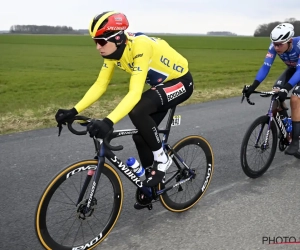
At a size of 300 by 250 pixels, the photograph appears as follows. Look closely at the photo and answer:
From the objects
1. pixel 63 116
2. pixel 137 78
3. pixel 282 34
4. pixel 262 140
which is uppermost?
pixel 282 34

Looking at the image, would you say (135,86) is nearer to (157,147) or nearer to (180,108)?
(157,147)

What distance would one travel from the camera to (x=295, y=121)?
5031 millimetres

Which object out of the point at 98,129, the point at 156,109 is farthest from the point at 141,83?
the point at 98,129

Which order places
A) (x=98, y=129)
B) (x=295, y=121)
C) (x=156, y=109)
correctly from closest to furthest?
(x=98, y=129)
(x=156, y=109)
(x=295, y=121)

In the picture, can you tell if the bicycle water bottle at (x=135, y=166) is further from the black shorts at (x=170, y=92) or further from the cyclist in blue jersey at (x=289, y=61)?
the cyclist in blue jersey at (x=289, y=61)

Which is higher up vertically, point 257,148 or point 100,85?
point 100,85

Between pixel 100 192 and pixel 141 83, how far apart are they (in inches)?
40.3

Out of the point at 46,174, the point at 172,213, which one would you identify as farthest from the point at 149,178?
the point at 46,174

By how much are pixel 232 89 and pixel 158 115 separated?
34.3ft

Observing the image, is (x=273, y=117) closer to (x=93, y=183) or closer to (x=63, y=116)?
(x=93, y=183)

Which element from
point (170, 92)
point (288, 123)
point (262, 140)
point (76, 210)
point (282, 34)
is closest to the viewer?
point (76, 210)

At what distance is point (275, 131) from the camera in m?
4.95

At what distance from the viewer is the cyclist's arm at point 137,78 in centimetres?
296

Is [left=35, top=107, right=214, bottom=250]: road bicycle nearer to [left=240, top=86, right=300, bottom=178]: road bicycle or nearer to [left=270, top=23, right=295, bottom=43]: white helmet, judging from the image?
[left=240, top=86, right=300, bottom=178]: road bicycle
